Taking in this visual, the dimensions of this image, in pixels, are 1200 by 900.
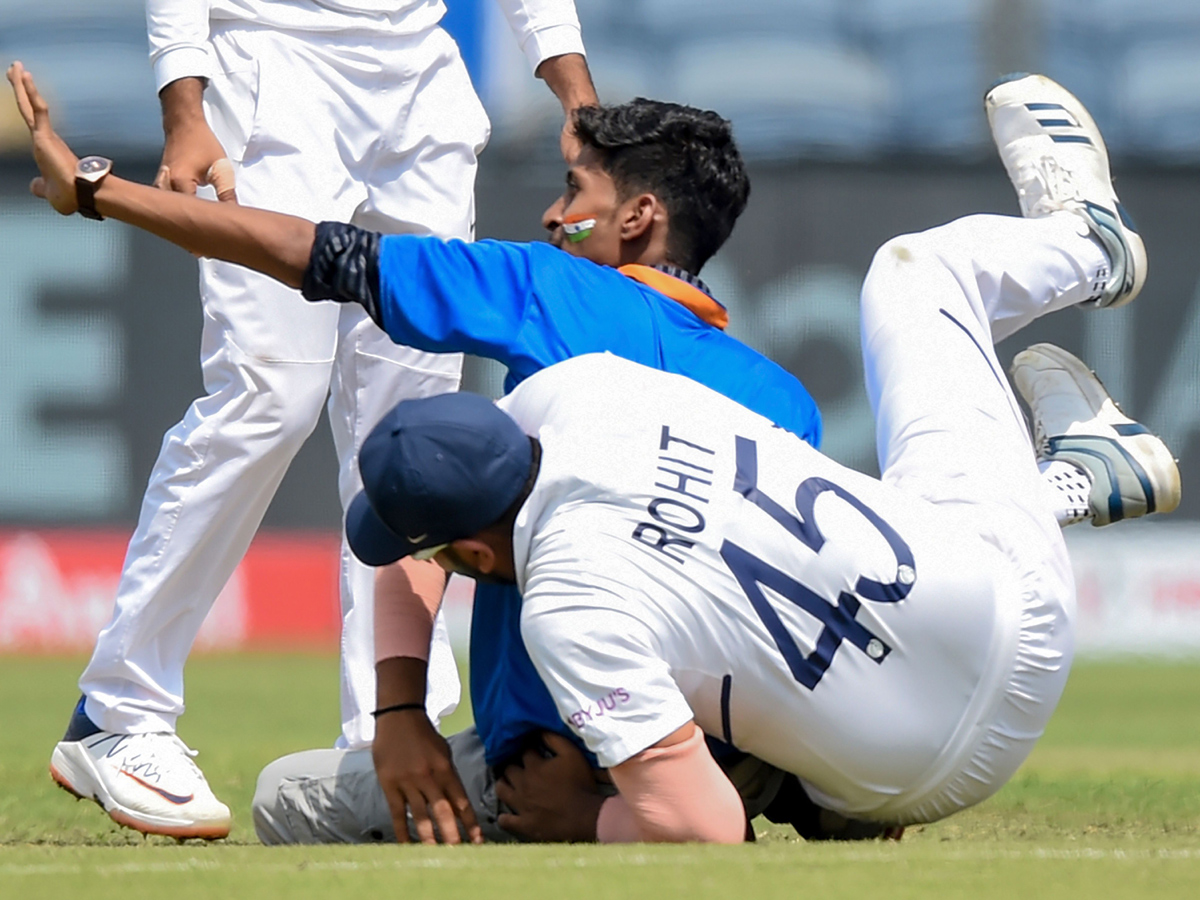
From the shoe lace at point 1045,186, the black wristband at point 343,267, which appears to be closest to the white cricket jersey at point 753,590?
the black wristband at point 343,267

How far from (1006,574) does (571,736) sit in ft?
2.25

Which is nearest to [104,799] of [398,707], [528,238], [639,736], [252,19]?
[398,707]

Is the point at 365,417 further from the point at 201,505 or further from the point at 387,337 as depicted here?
the point at 201,505

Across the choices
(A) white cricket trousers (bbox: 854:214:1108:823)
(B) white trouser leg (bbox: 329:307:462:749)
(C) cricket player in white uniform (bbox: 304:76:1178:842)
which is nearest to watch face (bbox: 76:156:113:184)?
(C) cricket player in white uniform (bbox: 304:76:1178:842)

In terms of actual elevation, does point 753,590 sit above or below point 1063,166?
below

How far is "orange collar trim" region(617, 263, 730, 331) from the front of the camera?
10.6 ft

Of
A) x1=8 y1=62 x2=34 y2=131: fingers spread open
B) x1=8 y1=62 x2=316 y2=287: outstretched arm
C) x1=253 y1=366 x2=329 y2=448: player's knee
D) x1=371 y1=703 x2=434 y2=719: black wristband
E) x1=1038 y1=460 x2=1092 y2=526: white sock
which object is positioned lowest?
x1=371 y1=703 x2=434 y2=719: black wristband

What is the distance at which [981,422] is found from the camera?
3078 millimetres

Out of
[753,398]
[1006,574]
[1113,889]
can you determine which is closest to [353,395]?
[753,398]

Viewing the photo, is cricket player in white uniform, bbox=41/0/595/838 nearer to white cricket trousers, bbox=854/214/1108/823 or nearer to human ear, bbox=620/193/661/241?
human ear, bbox=620/193/661/241

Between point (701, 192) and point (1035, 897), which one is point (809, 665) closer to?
point (1035, 897)

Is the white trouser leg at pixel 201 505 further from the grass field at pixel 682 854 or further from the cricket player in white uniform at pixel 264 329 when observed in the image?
the grass field at pixel 682 854

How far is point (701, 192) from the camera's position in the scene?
3.44 metres

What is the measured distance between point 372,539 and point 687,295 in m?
0.79
